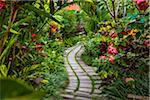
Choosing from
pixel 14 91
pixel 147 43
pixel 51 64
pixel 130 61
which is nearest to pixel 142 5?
pixel 147 43

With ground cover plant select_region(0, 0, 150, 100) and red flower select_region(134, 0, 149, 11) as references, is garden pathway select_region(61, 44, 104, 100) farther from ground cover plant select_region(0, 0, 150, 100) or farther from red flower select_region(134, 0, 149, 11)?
red flower select_region(134, 0, 149, 11)

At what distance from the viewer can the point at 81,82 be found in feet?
13.4

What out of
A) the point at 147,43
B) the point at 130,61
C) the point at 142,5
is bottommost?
the point at 130,61

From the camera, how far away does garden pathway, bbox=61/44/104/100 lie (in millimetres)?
3496

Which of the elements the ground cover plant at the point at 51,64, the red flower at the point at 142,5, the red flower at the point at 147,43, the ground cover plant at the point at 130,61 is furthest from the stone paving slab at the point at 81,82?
the red flower at the point at 142,5

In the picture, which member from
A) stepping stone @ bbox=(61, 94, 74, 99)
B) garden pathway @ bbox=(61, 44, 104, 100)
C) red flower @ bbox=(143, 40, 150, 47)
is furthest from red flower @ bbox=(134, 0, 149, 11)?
stepping stone @ bbox=(61, 94, 74, 99)

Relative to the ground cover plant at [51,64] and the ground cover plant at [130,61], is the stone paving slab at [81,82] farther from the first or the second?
the ground cover plant at [130,61]

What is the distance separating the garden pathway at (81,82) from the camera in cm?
350

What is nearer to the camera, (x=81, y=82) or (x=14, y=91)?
(x=14, y=91)

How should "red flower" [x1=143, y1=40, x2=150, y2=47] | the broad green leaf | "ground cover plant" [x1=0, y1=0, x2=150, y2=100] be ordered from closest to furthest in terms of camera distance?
1. the broad green leaf
2. "ground cover plant" [x1=0, y1=0, x2=150, y2=100]
3. "red flower" [x1=143, y1=40, x2=150, y2=47]

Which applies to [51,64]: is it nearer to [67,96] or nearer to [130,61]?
[67,96]

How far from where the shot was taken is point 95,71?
4.72 meters

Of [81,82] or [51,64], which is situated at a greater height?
[51,64]

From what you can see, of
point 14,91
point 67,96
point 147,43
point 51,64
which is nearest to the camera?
point 14,91
